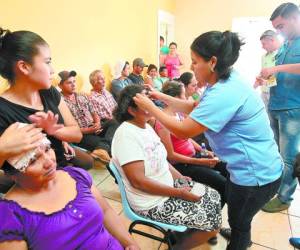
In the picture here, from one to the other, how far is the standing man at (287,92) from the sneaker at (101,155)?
157cm

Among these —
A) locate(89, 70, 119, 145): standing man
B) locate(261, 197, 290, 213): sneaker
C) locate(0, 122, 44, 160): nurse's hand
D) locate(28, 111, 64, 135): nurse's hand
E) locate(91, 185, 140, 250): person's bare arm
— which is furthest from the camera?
locate(89, 70, 119, 145): standing man

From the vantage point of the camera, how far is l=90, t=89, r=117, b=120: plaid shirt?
3254mm

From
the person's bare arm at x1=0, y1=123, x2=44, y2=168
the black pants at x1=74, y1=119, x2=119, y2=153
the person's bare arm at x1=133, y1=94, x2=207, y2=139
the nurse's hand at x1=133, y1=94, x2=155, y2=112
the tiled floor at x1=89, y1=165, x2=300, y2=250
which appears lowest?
the tiled floor at x1=89, y1=165, x2=300, y2=250

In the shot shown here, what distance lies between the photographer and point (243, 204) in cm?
125

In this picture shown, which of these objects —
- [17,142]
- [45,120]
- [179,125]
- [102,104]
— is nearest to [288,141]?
[179,125]

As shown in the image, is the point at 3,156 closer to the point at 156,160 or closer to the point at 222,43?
the point at 156,160

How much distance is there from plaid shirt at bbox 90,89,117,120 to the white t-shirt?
1890 mm

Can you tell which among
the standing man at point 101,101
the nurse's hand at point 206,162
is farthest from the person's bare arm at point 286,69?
the standing man at point 101,101

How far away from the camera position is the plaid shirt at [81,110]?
9.80ft

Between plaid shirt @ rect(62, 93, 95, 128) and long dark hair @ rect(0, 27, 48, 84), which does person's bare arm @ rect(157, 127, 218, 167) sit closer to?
long dark hair @ rect(0, 27, 48, 84)

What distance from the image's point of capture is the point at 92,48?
3.52 m

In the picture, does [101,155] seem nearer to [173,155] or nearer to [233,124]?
[173,155]

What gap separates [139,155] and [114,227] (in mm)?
367

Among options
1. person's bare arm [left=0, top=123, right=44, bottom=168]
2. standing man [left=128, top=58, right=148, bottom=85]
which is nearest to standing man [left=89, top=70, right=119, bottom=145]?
standing man [left=128, top=58, right=148, bottom=85]
